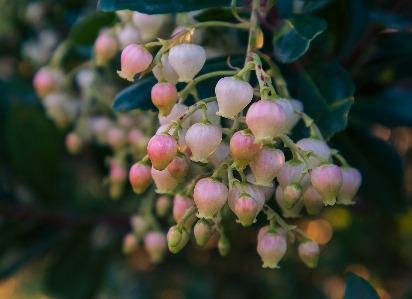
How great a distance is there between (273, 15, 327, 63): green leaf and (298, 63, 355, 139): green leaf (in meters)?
0.11

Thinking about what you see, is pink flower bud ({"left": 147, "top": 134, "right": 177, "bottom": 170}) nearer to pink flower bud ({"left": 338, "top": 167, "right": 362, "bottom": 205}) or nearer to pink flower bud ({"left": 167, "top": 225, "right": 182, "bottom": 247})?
pink flower bud ({"left": 167, "top": 225, "right": 182, "bottom": 247})

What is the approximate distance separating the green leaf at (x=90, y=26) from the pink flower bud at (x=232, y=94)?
0.49 metres

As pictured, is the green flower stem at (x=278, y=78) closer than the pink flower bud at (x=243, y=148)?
A: No

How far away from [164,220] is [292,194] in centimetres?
92

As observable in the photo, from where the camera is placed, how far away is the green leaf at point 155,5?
0.62 metres

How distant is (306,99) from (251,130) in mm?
253

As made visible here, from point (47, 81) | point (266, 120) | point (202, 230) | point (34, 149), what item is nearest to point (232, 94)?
point (266, 120)

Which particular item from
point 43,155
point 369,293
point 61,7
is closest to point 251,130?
point 369,293

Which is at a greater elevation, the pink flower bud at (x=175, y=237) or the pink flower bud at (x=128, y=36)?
the pink flower bud at (x=128, y=36)

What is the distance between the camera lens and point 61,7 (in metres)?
1.57

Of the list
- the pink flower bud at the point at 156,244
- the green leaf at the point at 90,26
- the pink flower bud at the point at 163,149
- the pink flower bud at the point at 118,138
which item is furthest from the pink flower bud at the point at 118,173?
the pink flower bud at the point at 163,149

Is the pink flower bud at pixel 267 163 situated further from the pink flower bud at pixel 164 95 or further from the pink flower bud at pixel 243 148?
the pink flower bud at pixel 164 95

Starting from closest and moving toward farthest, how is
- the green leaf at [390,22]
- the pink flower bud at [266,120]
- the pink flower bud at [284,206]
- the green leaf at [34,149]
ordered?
the pink flower bud at [266,120], the pink flower bud at [284,206], the green leaf at [390,22], the green leaf at [34,149]

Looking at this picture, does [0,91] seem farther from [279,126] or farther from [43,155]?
[279,126]
